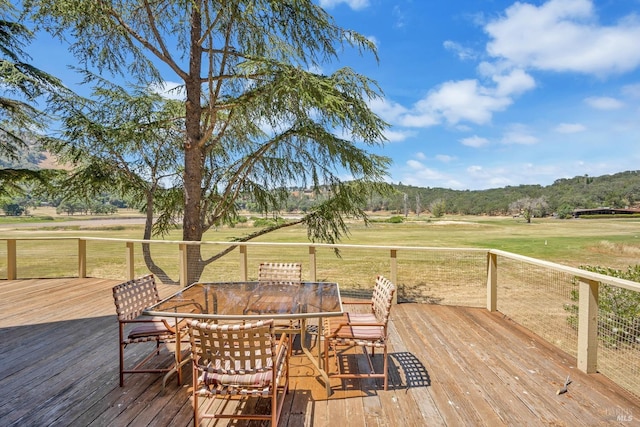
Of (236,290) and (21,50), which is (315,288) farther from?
(21,50)

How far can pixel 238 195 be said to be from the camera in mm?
7816

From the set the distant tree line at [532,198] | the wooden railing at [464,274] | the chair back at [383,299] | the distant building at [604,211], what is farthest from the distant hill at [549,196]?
the chair back at [383,299]

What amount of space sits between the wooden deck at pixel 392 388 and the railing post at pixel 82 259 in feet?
8.79

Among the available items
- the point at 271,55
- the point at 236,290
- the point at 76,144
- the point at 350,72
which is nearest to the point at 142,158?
the point at 76,144

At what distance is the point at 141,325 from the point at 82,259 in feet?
16.3

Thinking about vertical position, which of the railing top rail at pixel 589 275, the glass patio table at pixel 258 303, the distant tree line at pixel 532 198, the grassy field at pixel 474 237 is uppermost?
the distant tree line at pixel 532 198

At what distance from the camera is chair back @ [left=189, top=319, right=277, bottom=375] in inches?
66.9

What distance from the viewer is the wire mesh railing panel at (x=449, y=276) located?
4.90 meters

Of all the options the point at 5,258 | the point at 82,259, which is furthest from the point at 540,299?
the point at 5,258

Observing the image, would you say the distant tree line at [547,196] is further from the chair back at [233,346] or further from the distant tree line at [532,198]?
the chair back at [233,346]

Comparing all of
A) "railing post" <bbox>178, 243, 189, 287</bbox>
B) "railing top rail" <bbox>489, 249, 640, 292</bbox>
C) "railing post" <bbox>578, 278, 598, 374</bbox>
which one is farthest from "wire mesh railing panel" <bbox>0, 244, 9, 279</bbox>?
"railing post" <bbox>578, 278, 598, 374</bbox>

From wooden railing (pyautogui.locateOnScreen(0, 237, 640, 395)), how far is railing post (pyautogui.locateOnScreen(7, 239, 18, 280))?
0.01 m

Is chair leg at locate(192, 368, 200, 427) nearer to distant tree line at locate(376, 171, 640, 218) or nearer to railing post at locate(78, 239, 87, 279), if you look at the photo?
railing post at locate(78, 239, 87, 279)

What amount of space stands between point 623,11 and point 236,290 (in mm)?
16801
